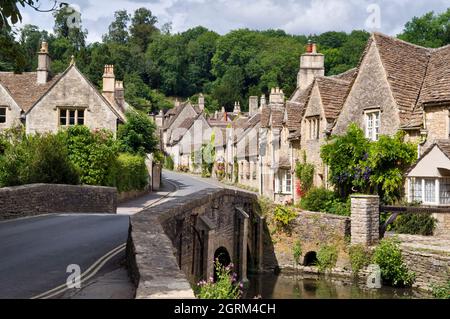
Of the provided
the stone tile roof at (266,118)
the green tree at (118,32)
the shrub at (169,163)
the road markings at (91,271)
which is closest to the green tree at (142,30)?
Answer: the green tree at (118,32)

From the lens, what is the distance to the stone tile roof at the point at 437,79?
1041 inches

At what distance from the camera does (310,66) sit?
145 ft

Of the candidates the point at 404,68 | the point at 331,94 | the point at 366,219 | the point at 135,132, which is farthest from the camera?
the point at 135,132

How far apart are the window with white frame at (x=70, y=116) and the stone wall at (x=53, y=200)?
14.2m

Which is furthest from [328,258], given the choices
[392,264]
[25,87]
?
[25,87]

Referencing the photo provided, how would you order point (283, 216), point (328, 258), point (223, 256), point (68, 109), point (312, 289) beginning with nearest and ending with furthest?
1. point (312, 289)
2. point (223, 256)
3. point (328, 258)
4. point (283, 216)
5. point (68, 109)

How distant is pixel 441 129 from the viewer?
2598 centimetres

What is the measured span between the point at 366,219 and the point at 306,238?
3689mm

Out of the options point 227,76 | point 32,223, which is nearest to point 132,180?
point 32,223

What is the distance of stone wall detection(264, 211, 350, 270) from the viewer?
2642 centimetres

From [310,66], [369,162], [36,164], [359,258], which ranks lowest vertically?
Answer: [359,258]

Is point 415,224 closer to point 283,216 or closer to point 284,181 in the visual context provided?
point 283,216
